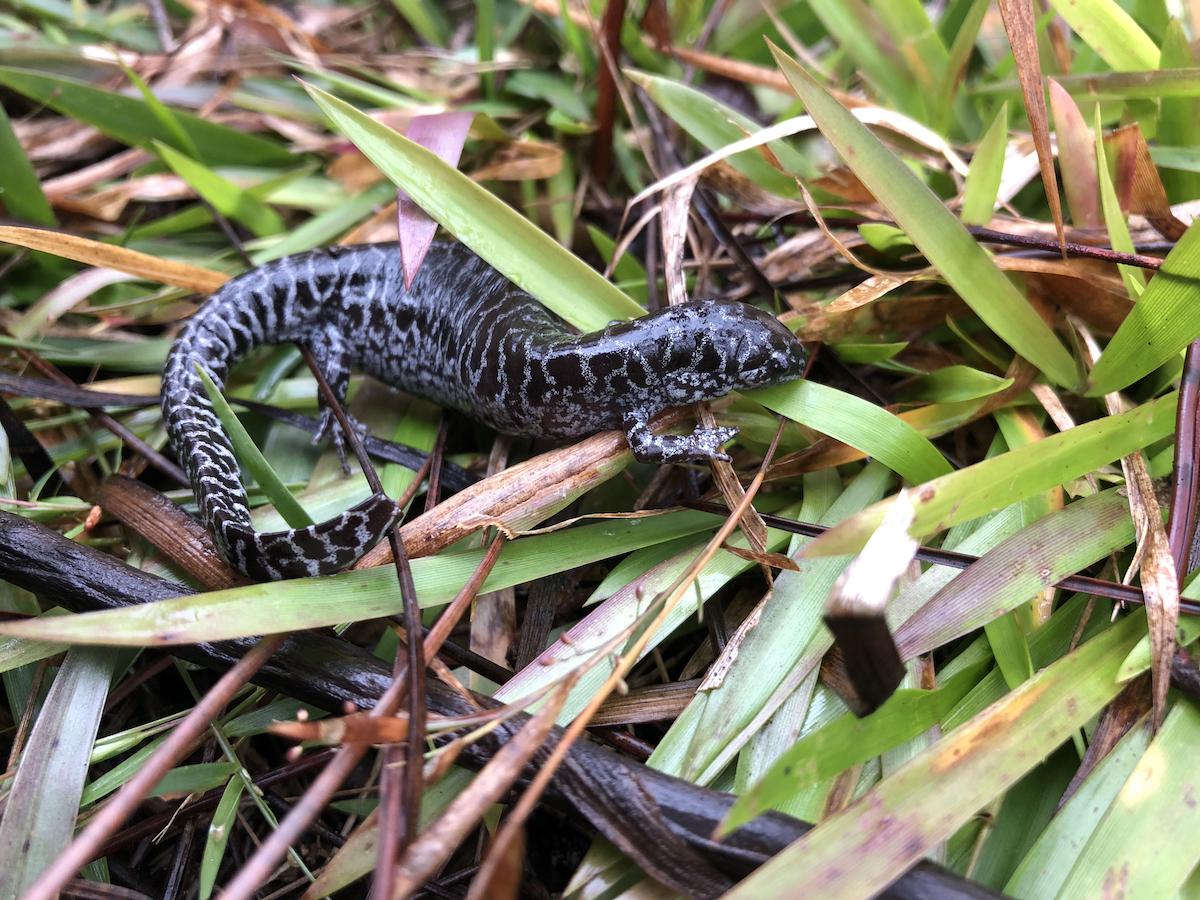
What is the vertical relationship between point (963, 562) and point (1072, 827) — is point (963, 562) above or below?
above

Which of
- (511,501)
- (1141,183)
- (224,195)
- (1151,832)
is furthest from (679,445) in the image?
(224,195)

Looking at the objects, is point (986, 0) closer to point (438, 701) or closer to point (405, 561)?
point (405, 561)

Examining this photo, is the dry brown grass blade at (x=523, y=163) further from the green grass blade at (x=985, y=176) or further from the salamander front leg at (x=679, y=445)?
the green grass blade at (x=985, y=176)

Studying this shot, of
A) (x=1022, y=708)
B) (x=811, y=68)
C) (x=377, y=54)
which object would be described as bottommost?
(x=1022, y=708)

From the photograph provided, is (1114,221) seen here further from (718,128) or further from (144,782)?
(144,782)

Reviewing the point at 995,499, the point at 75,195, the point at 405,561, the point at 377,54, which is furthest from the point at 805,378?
the point at 75,195
